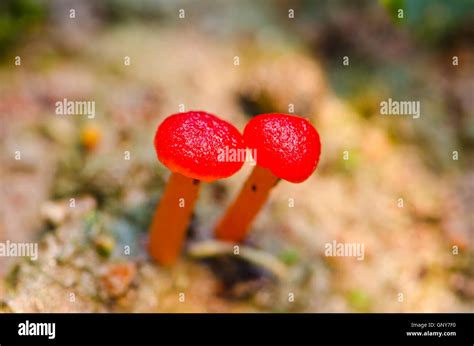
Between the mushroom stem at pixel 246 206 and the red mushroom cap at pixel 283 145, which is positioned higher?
the red mushroom cap at pixel 283 145

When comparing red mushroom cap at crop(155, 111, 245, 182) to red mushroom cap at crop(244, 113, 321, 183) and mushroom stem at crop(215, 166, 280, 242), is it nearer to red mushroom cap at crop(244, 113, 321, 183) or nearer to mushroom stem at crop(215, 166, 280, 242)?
red mushroom cap at crop(244, 113, 321, 183)

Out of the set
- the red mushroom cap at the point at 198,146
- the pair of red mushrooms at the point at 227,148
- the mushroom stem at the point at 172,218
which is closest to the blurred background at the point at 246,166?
the mushroom stem at the point at 172,218

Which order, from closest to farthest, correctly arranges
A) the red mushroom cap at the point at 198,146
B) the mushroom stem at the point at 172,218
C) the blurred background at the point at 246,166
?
the red mushroom cap at the point at 198,146 < the mushroom stem at the point at 172,218 < the blurred background at the point at 246,166

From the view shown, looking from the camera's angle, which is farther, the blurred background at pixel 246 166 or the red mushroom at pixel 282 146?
the blurred background at pixel 246 166

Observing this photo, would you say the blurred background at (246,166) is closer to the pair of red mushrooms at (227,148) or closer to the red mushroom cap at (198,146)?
the pair of red mushrooms at (227,148)

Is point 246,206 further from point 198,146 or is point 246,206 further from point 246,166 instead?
point 246,166

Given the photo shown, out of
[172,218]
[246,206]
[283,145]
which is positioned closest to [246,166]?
[246,206]

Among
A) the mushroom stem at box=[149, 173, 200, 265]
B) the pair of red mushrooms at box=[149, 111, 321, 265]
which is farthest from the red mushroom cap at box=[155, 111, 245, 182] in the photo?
the mushroom stem at box=[149, 173, 200, 265]
